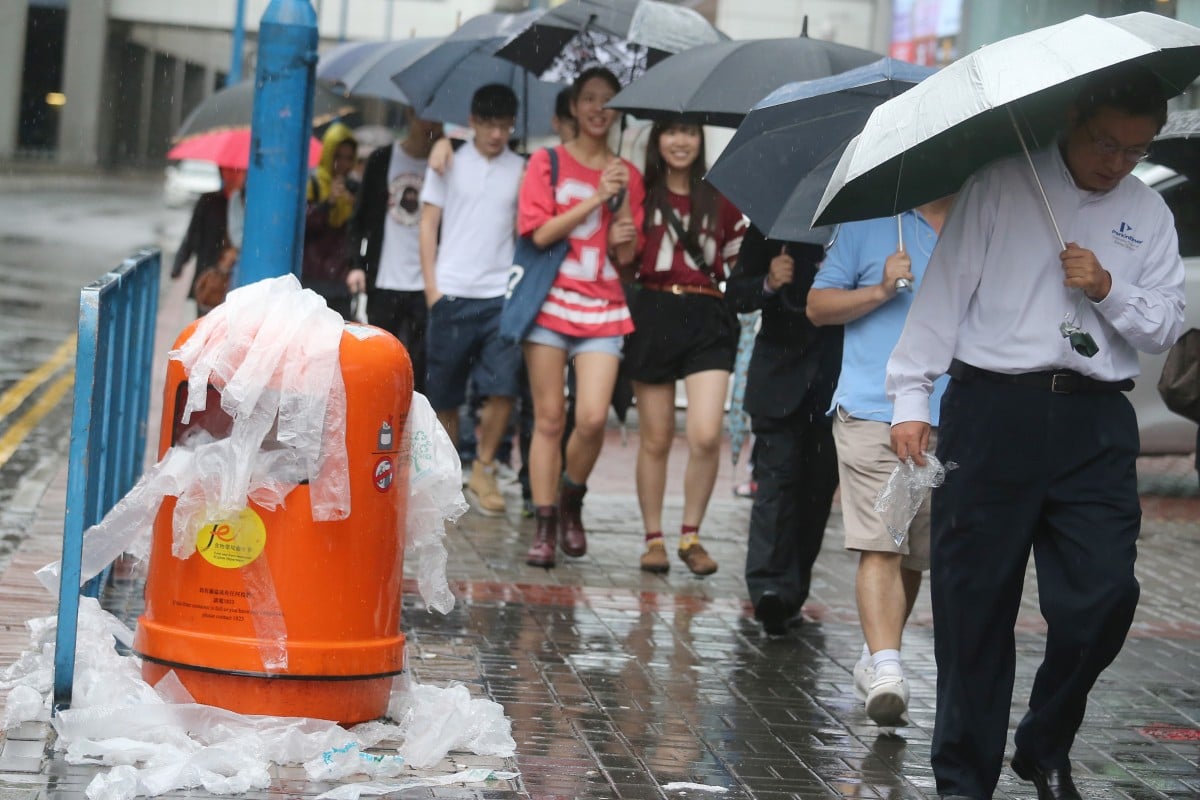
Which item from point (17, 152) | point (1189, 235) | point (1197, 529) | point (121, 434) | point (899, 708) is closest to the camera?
point (899, 708)

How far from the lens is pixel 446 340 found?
9398 mm

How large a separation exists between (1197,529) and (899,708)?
5740mm

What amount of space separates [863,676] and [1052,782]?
1244 mm

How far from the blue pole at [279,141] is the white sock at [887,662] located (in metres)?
2.44

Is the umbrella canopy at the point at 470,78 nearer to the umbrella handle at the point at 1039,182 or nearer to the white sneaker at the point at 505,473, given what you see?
the white sneaker at the point at 505,473

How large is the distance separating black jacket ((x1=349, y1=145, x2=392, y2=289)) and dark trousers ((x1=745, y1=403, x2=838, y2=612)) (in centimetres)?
361

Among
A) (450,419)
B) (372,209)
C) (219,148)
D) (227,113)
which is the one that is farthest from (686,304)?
(227,113)

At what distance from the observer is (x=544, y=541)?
8344 mm

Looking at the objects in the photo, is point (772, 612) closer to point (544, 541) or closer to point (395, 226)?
point (544, 541)

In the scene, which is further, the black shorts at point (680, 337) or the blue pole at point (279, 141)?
the black shorts at point (680, 337)

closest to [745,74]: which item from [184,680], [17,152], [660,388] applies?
[660,388]

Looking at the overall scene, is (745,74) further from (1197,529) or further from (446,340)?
(1197,529)

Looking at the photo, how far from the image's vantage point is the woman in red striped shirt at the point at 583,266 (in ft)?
A: 26.7

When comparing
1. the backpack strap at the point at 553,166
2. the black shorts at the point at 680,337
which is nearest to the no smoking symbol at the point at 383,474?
the black shorts at the point at 680,337
